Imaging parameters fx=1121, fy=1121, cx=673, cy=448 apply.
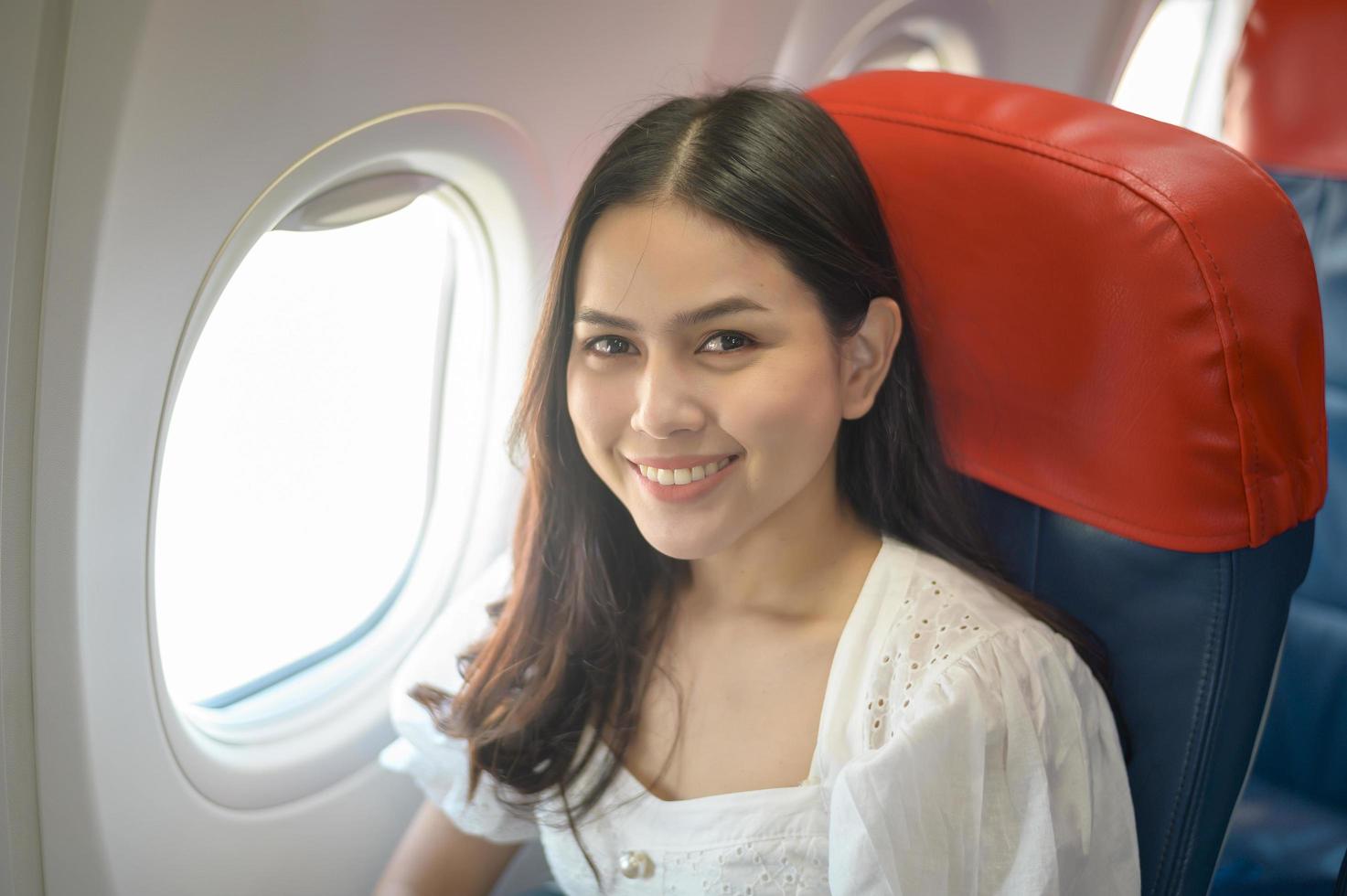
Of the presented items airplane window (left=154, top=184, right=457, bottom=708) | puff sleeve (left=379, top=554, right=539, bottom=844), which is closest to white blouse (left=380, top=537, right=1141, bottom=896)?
puff sleeve (left=379, top=554, right=539, bottom=844)

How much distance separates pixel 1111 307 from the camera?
1.05 metres

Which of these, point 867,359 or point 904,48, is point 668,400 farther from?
point 904,48

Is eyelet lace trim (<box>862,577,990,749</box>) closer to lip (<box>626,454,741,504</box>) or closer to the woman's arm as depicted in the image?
lip (<box>626,454,741,504</box>)

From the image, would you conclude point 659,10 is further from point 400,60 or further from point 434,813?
point 434,813

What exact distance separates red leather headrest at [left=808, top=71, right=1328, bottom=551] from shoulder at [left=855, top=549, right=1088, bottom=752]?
13 centimetres

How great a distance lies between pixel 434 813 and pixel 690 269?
0.82 meters

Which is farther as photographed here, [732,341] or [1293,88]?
[1293,88]

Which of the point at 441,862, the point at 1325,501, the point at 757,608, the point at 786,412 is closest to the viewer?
the point at 786,412

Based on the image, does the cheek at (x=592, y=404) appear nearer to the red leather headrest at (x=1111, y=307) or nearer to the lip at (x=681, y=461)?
the lip at (x=681, y=461)

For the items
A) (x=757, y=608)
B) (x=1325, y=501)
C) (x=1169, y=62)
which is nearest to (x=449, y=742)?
(x=757, y=608)

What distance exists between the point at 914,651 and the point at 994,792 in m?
0.15

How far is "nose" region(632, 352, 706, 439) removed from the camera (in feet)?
3.57

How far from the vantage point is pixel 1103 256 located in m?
1.05

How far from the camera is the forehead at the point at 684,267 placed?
107 centimetres
